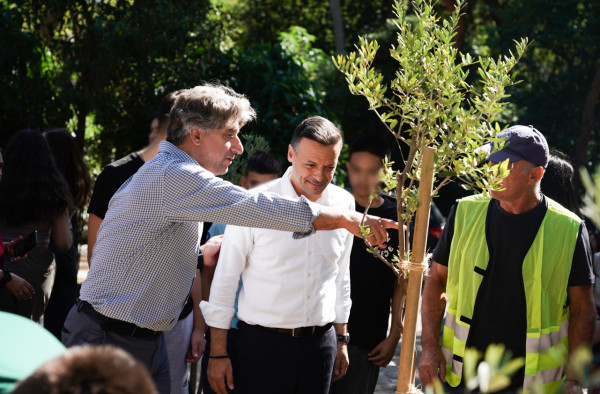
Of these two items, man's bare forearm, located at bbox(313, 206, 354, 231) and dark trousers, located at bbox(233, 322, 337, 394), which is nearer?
man's bare forearm, located at bbox(313, 206, 354, 231)

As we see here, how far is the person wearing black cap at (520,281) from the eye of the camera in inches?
120

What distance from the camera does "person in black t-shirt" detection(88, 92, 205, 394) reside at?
11.4 feet

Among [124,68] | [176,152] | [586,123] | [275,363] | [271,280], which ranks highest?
[586,123]

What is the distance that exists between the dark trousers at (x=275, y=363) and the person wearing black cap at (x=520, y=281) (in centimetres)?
52

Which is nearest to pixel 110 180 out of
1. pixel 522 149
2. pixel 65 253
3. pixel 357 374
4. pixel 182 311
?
pixel 182 311

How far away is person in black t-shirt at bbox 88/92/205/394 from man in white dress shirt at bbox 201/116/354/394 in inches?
8.9

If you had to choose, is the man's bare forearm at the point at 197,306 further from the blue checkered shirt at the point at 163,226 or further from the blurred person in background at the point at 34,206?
the blurred person in background at the point at 34,206

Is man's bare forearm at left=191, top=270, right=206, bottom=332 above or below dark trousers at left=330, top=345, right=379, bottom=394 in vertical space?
above

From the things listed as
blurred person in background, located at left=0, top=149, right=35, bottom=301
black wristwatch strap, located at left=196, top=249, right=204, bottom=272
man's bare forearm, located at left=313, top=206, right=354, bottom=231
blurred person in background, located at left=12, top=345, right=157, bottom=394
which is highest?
man's bare forearm, located at left=313, top=206, right=354, bottom=231

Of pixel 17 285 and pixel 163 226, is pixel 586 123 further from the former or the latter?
pixel 163 226

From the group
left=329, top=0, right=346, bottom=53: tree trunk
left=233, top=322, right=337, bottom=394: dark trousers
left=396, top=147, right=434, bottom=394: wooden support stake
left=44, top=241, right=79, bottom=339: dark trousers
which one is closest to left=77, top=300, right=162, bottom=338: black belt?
left=233, top=322, right=337, bottom=394: dark trousers

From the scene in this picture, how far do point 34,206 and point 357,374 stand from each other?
2.38 m

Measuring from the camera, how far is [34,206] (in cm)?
478

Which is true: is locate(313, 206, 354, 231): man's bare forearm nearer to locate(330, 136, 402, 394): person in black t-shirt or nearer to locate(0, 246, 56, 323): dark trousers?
locate(330, 136, 402, 394): person in black t-shirt
